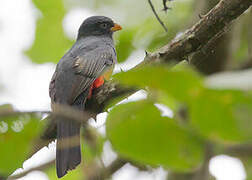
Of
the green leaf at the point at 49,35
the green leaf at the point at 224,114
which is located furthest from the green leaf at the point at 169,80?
the green leaf at the point at 49,35

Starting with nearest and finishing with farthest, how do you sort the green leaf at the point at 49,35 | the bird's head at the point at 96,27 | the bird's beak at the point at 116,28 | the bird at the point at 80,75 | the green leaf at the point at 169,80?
the green leaf at the point at 169,80 → the bird at the point at 80,75 → the green leaf at the point at 49,35 → the bird's beak at the point at 116,28 → the bird's head at the point at 96,27

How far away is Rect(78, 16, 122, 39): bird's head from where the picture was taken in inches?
240

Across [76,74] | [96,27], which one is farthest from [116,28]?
[76,74]

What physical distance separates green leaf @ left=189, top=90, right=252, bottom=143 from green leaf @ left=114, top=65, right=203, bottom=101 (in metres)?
0.02

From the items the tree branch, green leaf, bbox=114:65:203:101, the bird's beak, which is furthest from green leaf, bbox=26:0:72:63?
green leaf, bbox=114:65:203:101

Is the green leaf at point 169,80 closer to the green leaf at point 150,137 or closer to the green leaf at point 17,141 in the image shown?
the green leaf at point 150,137

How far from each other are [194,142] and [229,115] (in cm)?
16

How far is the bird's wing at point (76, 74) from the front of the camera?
409cm

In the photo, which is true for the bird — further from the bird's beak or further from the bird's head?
the bird's head

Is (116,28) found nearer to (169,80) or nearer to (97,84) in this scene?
(97,84)

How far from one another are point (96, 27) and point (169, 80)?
5.50m

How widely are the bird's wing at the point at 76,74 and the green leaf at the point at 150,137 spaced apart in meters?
3.18

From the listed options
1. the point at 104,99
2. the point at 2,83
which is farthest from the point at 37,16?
the point at 104,99

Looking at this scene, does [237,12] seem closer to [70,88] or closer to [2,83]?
[70,88]
